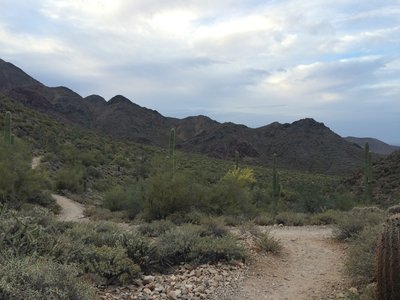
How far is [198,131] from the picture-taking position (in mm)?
97625

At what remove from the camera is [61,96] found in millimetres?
98875

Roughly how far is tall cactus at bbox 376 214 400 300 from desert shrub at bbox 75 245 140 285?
13.4 feet

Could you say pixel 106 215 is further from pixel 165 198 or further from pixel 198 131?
pixel 198 131

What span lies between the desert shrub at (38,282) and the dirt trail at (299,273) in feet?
9.94

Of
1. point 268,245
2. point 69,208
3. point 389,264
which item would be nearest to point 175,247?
point 268,245

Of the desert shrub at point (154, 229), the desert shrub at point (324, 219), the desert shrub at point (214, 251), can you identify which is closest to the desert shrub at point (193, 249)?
the desert shrub at point (214, 251)

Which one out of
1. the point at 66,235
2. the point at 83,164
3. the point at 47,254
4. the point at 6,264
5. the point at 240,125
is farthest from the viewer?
the point at 240,125

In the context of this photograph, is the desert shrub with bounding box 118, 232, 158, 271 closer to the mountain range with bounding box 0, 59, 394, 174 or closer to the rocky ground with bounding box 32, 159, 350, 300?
the rocky ground with bounding box 32, 159, 350, 300

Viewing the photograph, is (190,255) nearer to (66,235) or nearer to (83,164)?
(66,235)

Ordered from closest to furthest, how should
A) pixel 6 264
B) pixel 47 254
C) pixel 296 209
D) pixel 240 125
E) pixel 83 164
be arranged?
pixel 6 264
pixel 47 254
pixel 296 209
pixel 83 164
pixel 240 125

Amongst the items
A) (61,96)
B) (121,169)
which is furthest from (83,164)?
(61,96)

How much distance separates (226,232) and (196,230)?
2.52 feet

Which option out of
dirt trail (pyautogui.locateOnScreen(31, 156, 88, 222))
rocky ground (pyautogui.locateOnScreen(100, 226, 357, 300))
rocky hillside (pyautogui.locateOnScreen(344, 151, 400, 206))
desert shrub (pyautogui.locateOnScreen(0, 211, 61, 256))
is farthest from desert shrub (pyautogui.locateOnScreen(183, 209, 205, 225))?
rocky hillside (pyautogui.locateOnScreen(344, 151, 400, 206))

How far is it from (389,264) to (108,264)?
14.8 ft
